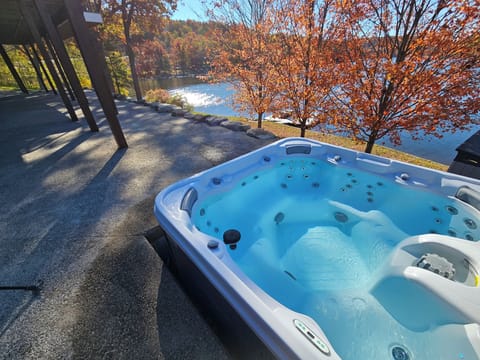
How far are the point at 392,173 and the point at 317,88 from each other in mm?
2208

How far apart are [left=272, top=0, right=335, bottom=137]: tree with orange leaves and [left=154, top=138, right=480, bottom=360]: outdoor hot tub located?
4.74ft

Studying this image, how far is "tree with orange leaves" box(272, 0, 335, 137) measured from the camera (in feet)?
11.5

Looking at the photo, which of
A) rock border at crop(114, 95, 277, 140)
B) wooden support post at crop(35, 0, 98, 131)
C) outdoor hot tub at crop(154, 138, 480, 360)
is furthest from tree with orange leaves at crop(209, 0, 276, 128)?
wooden support post at crop(35, 0, 98, 131)

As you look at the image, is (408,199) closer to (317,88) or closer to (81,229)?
(317,88)

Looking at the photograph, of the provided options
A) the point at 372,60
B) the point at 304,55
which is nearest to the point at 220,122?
the point at 304,55

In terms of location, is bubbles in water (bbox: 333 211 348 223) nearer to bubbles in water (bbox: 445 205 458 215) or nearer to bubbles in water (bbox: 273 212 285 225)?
bubbles in water (bbox: 273 212 285 225)

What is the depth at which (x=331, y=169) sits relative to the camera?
299cm

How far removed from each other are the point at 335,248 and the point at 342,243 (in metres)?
0.13

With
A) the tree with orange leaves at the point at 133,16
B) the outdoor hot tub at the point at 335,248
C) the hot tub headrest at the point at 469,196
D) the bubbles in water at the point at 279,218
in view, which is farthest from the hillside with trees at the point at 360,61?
the tree with orange leaves at the point at 133,16

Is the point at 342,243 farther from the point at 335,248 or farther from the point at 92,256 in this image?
the point at 92,256

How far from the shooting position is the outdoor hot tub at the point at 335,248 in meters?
1.21

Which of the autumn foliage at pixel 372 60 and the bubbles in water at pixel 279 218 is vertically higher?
the autumn foliage at pixel 372 60

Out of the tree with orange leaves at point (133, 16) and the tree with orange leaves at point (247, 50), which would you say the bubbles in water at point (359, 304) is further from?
the tree with orange leaves at point (133, 16)

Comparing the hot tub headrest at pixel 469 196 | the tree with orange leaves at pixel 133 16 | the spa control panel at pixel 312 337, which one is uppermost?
the tree with orange leaves at pixel 133 16
